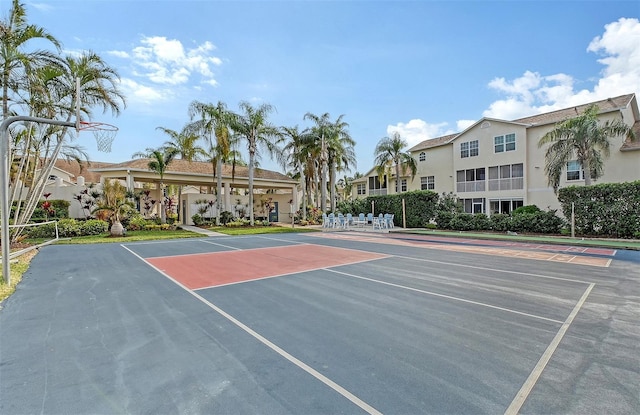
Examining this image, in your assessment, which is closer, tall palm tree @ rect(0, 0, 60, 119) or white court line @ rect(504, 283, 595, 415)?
white court line @ rect(504, 283, 595, 415)

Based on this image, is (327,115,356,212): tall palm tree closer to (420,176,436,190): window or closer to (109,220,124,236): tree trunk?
(420,176,436,190): window

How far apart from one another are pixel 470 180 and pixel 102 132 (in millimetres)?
29708

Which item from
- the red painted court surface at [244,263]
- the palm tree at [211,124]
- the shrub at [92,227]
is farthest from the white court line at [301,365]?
the palm tree at [211,124]

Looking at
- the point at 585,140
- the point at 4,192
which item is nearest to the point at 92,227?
the point at 4,192

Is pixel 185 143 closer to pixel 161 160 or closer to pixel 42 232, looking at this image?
pixel 161 160

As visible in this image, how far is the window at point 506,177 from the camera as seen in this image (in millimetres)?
26531

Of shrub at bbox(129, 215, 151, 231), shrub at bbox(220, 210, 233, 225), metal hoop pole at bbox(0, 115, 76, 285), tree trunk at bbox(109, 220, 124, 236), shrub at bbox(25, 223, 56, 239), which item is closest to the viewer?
metal hoop pole at bbox(0, 115, 76, 285)

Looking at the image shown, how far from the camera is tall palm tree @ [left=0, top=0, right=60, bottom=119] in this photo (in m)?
10.5

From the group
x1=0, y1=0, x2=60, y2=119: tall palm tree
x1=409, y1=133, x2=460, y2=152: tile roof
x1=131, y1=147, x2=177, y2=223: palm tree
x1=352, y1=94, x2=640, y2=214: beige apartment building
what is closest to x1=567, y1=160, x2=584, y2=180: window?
x1=352, y1=94, x2=640, y2=214: beige apartment building

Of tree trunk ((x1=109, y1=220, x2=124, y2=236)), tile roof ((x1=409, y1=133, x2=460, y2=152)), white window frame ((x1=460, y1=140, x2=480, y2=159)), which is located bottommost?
tree trunk ((x1=109, y1=220, x2=124, y2=236))

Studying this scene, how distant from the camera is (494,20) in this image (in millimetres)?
13836

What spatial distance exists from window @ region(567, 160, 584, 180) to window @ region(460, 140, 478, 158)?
7.41 meters

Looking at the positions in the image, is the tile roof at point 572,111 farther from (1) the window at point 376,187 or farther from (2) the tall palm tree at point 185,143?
(2) the tall palm tree at point 185,143

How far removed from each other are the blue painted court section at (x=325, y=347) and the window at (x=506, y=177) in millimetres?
21745
